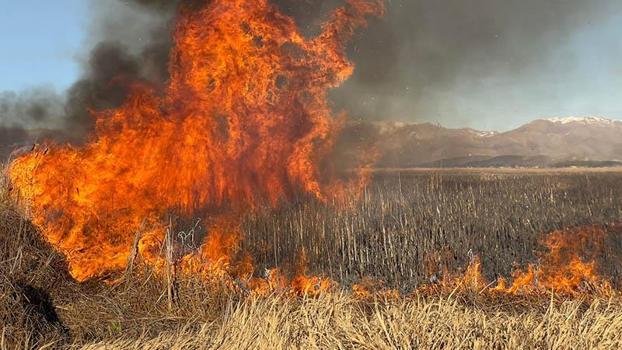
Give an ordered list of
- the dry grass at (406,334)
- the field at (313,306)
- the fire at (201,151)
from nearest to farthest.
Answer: the dry grass at (406,334)
the field at (313,306)
the fire at (201,151)

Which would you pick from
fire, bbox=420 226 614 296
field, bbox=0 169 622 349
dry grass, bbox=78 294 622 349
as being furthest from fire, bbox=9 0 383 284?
fire, bbox=420 226 614 296

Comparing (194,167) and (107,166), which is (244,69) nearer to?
(194,167)

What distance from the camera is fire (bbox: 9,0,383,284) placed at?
9.48 m

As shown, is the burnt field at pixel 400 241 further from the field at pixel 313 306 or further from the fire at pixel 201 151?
the fire at pixel 201 151

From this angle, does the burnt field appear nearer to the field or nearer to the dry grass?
the field

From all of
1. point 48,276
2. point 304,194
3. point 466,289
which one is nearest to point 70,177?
point 48,276

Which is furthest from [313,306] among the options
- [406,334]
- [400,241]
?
[400,241]

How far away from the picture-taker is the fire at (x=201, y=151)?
948 centimetres

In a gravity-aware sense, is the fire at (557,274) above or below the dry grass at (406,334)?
below

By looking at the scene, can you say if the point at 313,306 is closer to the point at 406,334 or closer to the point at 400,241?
the point at 406,334

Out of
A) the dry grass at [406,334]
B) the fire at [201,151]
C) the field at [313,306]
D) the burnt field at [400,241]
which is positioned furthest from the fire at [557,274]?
the fire at [201,151]

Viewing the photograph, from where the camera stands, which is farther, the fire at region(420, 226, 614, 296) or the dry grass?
the fire at region(420, 226, 614, 296)

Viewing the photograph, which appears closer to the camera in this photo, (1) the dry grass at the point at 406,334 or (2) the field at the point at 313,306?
(1) the dry grass at the point at 406,334

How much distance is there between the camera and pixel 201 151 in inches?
572
